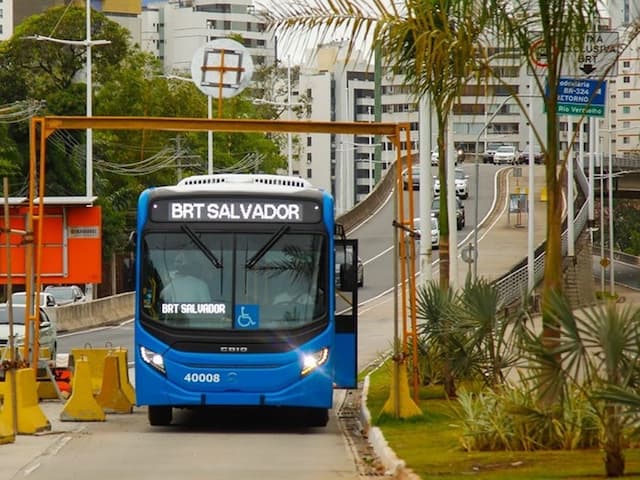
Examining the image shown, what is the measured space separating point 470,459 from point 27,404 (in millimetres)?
6323

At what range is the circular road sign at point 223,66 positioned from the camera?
2588 centimetres

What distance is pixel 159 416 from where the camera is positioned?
838 inches

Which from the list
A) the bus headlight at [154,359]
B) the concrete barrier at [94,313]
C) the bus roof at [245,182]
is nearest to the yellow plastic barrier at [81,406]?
the bus headlight at [154,359]

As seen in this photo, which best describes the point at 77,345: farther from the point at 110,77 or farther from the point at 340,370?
the point at 110,77

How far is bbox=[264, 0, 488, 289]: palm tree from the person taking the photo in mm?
16828

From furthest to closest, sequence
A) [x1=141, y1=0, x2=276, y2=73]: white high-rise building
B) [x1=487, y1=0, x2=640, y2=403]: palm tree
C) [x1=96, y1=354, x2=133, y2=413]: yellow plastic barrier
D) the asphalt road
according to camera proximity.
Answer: [x1=141, y1=0, x2=276, y2=73]: white high-rise building
[x1=96, y1=354, x2=133, y2=413]: yellow plastic barrier
[x1=487, y1=0, x2=640, y2=403]: palm tree
the asphalt road

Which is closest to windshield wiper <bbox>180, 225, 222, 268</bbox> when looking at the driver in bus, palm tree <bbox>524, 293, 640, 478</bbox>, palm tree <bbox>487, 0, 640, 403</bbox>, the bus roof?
the driver in bus

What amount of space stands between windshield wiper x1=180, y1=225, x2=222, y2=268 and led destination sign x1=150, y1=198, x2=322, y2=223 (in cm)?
14

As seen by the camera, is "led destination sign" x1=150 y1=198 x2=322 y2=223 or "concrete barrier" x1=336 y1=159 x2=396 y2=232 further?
"concrete barrier" x1=336 y1=159 x2=396 y2=232

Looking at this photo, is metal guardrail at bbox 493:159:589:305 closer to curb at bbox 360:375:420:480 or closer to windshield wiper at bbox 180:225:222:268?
curb at bbox 360:375:420:480

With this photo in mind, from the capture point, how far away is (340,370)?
21984mm

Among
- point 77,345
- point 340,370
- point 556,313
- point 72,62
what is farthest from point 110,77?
point 556,313

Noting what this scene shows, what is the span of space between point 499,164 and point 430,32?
113 metres

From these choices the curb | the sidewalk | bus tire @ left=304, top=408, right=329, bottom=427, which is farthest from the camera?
the sidewalk
